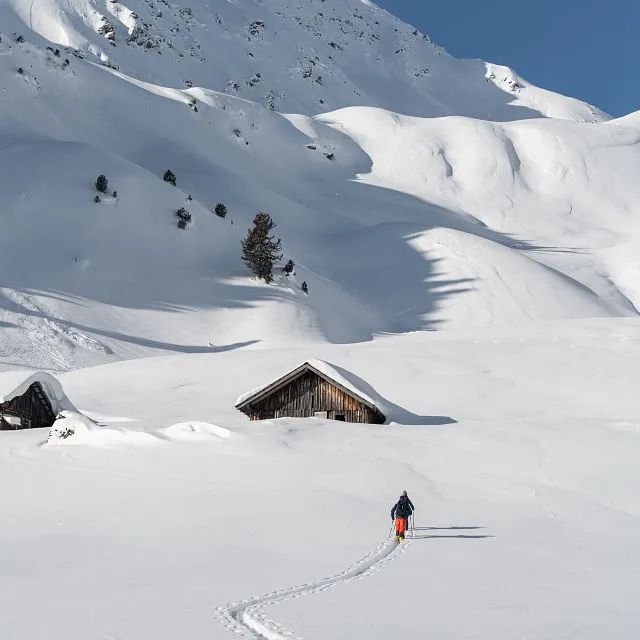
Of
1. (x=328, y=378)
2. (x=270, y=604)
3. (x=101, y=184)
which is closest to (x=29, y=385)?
(x=328, y=378)

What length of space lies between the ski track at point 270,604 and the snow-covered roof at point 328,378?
50.8ft

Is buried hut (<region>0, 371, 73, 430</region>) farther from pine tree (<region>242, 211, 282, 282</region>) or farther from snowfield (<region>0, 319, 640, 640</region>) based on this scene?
pine tree (<region>242, 211, 282, 282</region>)

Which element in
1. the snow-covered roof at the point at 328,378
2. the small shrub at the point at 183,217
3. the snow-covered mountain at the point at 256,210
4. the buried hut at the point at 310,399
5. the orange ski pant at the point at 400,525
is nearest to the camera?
the orange ski pant at the point at 400,525

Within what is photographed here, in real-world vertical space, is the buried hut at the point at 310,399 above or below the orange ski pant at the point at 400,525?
above

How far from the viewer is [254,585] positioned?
11.8 m

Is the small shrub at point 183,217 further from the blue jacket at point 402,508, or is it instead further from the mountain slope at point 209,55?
the mountain slope at point 209,55

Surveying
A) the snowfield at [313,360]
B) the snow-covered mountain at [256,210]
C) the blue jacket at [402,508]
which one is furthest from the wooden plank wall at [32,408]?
the blue jacket at [402,508]

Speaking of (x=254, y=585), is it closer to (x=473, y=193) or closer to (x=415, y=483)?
(x=415, y=483)

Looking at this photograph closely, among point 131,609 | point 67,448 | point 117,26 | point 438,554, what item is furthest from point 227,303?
point 117,26

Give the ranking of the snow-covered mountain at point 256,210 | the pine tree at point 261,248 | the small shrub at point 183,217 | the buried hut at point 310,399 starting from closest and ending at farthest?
1. the buried hut at point 310,399
2. the snow-covered mountain at point 256,210
3. the pine tree at point 261,248
4. the small shrub at point 183,217

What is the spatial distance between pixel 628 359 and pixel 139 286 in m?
36.6

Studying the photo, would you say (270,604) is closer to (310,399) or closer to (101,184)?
(310,399)

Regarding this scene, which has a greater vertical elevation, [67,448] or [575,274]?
[575,274]

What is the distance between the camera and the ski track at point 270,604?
358 inches
